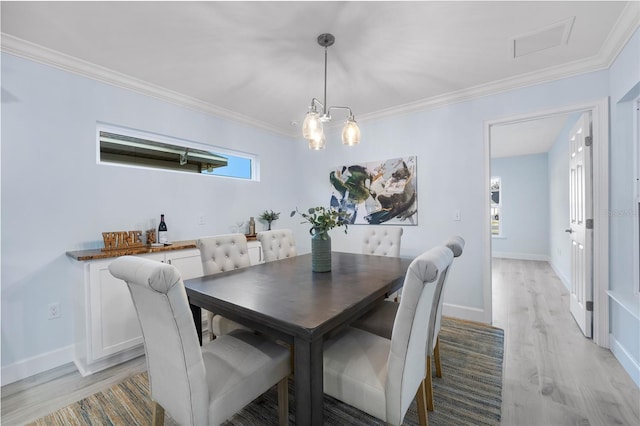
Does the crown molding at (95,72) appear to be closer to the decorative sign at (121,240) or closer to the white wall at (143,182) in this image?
the white wall at (143,182)

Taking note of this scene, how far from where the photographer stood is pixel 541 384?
186 cm

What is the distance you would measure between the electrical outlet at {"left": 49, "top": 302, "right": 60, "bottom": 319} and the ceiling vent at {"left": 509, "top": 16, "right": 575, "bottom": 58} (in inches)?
162

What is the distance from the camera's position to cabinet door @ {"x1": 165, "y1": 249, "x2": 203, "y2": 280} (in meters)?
2.46

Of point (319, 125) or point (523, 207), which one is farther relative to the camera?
point (523, 207)

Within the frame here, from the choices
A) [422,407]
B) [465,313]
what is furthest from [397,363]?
[465,313]

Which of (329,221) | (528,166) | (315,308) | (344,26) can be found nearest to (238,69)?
(344,26)

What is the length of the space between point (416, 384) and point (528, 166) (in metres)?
7.06

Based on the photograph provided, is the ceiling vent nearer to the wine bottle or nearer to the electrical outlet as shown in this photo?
the wine bottle

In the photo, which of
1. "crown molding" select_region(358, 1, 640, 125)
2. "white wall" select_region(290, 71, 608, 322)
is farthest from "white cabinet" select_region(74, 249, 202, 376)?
"crown molding" select_region(358, 1, 640, 125)

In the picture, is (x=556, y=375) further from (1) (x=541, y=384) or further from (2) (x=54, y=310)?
(2) (x=54, y=310)

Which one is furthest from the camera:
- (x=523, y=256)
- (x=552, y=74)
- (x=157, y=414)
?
(x=523, y=256)

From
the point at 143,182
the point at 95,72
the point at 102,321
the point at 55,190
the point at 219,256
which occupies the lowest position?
the point at 102,321

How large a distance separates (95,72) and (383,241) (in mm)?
3050

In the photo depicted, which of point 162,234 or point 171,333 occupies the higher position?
point 162,234
